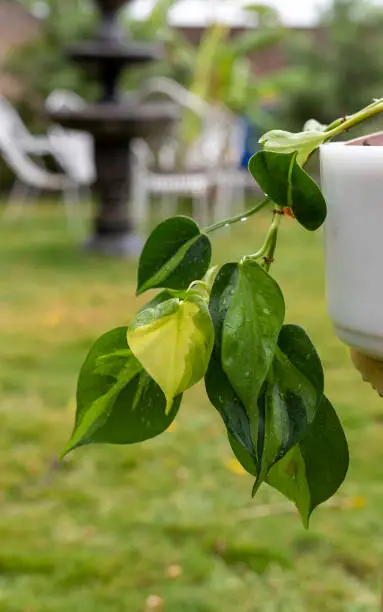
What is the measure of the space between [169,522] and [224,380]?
0.98m

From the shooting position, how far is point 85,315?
111 inches

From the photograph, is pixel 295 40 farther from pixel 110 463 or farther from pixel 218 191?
pixel 110 463

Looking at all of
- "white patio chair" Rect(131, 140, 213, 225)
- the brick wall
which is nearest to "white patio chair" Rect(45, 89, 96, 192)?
"white patio chair" Rect(131, 140, 213, 225)

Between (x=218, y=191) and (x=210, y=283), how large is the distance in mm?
4834

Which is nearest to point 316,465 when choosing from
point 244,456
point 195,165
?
point 244,456

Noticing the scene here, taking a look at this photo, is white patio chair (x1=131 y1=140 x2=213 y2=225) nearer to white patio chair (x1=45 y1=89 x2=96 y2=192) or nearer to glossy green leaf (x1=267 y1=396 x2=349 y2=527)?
white patio chair (x1=45 y1=89 x2=96 y2=192)

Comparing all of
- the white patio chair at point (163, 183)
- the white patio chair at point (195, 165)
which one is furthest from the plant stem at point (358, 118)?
the white patio chair at point (195, 165)

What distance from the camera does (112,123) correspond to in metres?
4.10

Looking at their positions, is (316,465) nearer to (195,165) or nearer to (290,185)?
(290,185)

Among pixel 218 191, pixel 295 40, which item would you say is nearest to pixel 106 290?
pixel 218 191

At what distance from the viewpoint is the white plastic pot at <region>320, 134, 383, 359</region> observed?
370 mm

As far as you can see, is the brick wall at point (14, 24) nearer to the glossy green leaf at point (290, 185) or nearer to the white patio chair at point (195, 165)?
the white patio chair at point (195, 165)

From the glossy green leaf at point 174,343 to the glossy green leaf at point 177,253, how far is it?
0.12 ft

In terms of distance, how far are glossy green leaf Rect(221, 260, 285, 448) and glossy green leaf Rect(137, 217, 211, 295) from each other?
0.03m
